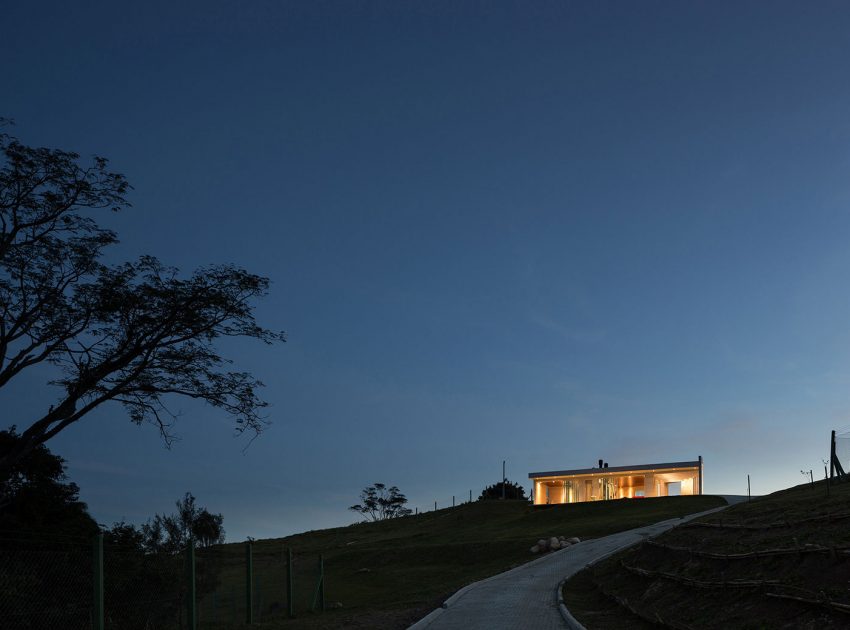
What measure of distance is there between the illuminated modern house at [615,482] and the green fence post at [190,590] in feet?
185

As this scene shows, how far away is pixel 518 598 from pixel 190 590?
961 cm

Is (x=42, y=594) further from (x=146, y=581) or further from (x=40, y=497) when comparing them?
(x=40, y=497)

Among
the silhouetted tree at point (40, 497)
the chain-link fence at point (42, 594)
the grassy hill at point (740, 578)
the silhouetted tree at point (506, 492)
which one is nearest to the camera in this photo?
the chain-link fence at point (42, 594)

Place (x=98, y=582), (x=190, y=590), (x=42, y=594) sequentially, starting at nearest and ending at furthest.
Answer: (x=98, y=582), (x=42, y=594), (x=190, y=590)

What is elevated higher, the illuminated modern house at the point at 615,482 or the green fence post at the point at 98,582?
the green fence post at the point at 98,582

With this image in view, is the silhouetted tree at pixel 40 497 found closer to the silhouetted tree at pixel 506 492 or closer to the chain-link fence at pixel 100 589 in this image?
the chain-link fence at pixel 100 589

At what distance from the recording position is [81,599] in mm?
14117

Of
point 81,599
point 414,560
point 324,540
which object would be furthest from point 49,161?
point 324,540

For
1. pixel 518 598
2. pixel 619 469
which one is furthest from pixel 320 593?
pixel 619 469

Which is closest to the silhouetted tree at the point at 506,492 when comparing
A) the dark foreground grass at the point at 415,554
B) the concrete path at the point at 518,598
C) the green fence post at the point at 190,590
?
the dark foreground grass at the point at 415,554

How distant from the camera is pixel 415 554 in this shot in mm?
47625

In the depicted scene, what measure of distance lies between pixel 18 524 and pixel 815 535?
776 inches

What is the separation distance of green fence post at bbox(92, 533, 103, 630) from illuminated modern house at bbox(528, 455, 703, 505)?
2340 inches

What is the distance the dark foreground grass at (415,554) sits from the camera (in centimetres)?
2217
